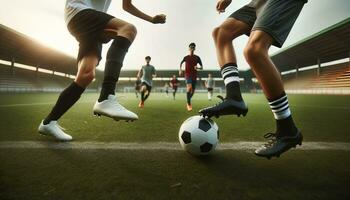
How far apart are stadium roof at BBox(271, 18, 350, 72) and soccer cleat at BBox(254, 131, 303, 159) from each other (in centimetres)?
2719

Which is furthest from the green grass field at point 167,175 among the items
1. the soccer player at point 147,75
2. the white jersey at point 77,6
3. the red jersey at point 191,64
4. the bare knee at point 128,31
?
the soccer player at point 147,75

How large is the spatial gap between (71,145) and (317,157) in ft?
7.74

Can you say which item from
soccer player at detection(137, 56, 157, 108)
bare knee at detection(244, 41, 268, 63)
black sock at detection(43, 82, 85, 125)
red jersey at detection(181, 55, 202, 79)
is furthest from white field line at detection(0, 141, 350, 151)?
soccer player at detection(137, 56, 157, 108)

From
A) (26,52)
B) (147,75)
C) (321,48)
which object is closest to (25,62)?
(26,52)

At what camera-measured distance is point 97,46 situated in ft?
11.0

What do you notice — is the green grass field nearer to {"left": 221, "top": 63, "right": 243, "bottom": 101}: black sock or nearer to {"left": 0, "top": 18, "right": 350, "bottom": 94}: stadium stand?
{"left": 221, "top": 63, "right": 243, "bottom": 101}: black sock

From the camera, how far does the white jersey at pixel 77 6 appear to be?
297cm

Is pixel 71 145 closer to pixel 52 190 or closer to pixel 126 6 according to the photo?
pixel 52 190

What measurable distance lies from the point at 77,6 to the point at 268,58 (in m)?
2.03

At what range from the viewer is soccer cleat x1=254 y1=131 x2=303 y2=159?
6.97ft

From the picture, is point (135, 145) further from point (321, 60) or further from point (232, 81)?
point (321, 60)

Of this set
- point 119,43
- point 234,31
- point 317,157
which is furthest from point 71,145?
point 317,157

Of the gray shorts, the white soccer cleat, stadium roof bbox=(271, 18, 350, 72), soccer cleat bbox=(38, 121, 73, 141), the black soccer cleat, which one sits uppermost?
stadium roof bbox=(271, 18, 350, 72)

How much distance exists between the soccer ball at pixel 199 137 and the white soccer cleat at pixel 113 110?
0.51 metres
